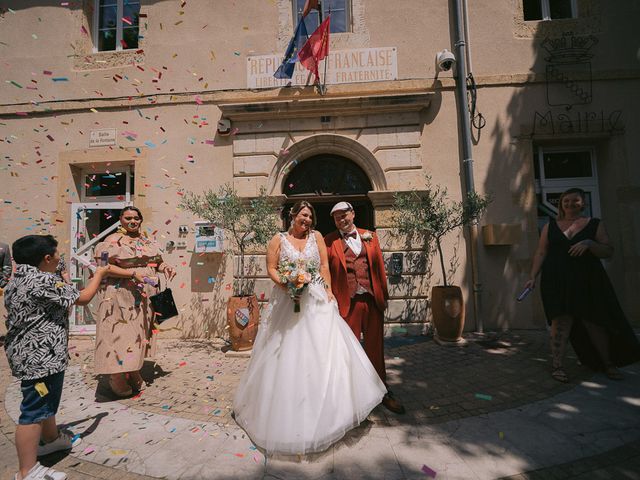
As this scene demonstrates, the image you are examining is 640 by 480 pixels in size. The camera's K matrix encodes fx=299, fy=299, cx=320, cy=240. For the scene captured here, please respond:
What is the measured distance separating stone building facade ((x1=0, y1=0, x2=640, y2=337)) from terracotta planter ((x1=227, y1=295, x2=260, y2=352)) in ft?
3.00

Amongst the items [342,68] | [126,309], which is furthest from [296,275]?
[342,68]

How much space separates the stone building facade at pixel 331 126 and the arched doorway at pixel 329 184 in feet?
0.09

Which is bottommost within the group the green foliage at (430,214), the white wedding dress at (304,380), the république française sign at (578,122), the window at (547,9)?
the white wedding dress at (304,380)

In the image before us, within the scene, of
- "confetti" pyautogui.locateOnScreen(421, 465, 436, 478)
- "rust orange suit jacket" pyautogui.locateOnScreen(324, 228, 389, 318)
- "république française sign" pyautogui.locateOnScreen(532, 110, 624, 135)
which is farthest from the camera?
"république française sign" pyautogui.locateOnScreen(532, 110, 624, 135)

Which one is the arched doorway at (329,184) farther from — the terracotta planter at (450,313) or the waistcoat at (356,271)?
the waistcoat at (356,271)

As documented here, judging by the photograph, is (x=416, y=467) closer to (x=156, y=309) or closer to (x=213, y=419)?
(x=213, y=419)

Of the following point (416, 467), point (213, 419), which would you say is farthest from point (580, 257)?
point (213, 419)

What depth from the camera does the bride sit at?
2.25 metres

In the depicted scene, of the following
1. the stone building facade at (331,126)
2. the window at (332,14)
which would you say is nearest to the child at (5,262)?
the stone building facade at (331,126)

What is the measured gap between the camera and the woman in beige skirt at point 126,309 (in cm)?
321

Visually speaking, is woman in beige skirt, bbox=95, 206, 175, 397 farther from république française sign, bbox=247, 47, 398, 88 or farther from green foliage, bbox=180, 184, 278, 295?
république française sign, bbox=247, 47, 398, 88

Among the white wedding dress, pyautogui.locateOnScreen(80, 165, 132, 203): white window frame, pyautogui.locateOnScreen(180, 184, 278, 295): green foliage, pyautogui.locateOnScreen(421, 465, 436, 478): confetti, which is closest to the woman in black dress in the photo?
pyautogui.locateOnScreen(421, 465, 436, 478): confetti

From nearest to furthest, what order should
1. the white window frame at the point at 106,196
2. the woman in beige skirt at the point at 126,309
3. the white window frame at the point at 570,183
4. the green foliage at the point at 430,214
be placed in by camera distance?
the woman in beige skirt at the point at 126,309 → the green foliage at the point at 430,214 → the white window frame at the point at 570,183 → the white window frame at the point at 106,196

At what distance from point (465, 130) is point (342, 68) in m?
2.67
